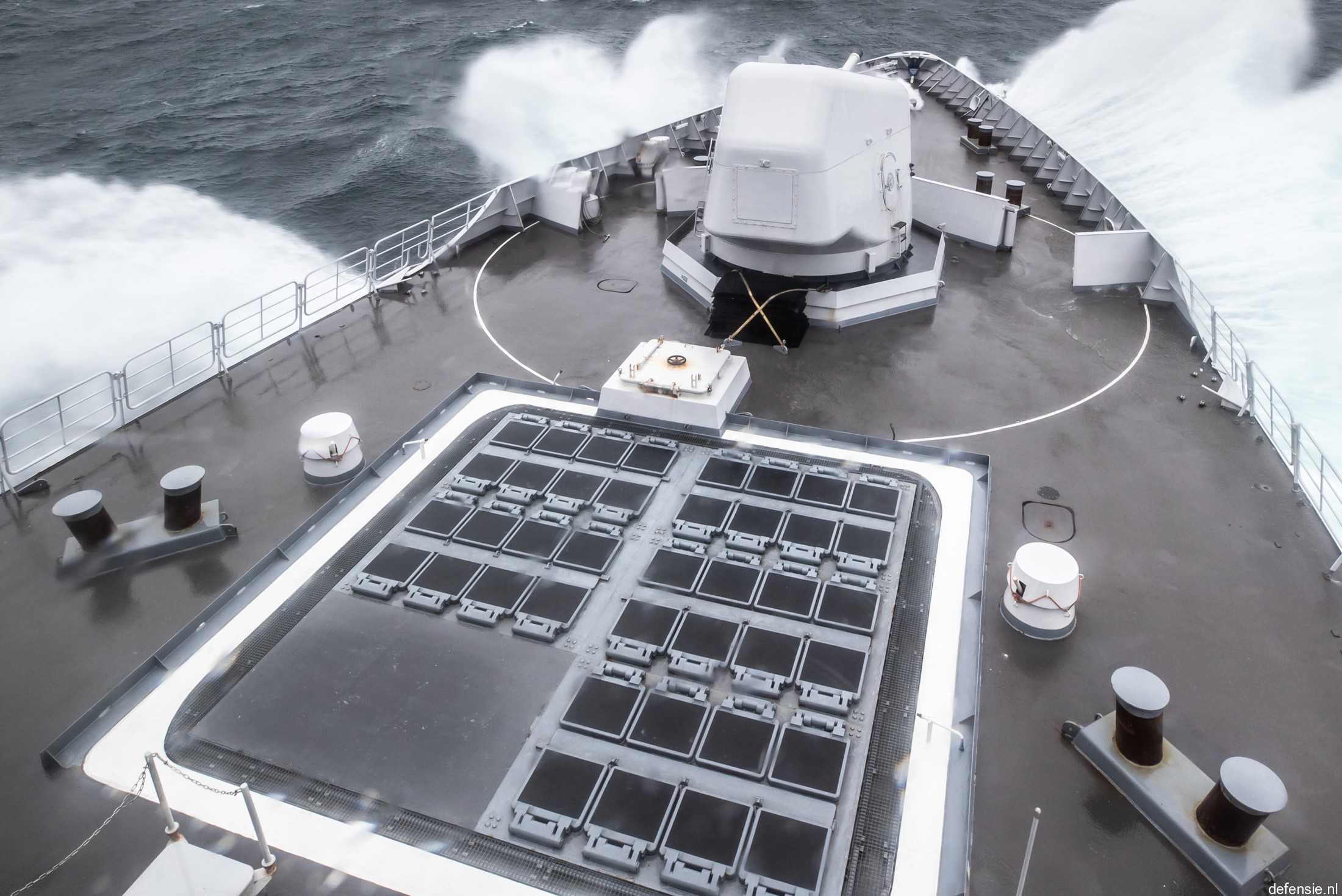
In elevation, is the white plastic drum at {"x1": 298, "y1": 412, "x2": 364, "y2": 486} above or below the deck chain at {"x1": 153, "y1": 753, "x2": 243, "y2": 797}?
above

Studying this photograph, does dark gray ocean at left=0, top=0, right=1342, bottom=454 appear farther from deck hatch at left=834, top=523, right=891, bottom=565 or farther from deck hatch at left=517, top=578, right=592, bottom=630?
deck hatch at left=517, top=578, right=592, bottom=630

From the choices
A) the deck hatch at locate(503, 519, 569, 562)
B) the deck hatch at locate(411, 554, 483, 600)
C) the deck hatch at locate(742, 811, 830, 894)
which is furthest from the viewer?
the deck hatch at locate(503, 519, 569, 562)

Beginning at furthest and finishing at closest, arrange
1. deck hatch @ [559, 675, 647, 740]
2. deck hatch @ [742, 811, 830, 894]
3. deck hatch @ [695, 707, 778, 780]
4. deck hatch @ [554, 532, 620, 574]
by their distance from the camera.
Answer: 1. deck hatch @ [554, 532, 620, 574]
2. deck hatch @ [559, 675, 647, 740]
3. deck hatch @ [695, 707, 778, 780]
4. deck hatch @ [742, 811, 830, 894]

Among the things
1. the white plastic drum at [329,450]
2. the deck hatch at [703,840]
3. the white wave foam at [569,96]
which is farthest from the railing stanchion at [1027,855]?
the white wave foam at [569,96]

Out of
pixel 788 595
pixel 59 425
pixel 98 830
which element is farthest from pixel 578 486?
pixel 59 425

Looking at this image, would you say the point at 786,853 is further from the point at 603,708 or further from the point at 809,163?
the point at 809,163

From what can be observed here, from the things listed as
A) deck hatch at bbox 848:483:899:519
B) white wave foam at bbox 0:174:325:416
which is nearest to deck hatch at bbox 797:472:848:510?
deck hatch at bbox 848:483:899:519
